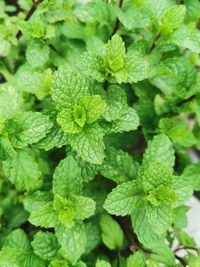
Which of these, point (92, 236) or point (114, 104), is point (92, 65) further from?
point (92, 236)

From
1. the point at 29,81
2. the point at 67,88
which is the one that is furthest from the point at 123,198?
the point at 29,81

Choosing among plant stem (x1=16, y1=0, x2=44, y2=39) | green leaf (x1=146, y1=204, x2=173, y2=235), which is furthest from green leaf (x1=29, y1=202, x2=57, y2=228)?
plant stem (x1=16, y1=0, x2=44, y2=39)

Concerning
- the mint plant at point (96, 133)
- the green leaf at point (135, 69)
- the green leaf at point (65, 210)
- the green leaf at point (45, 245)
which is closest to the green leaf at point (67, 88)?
the mint plant at point (96, 133)

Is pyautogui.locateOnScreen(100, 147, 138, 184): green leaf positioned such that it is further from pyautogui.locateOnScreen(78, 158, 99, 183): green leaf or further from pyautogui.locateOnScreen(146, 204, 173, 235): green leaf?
pyautogui.locateOnScreen(146, 204, 173, 235): green leaf

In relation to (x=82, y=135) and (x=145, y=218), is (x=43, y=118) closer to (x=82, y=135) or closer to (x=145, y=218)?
(x=82, y=135)

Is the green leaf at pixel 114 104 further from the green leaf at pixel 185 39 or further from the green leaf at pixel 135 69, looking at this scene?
the green leaf at pixel 185 39

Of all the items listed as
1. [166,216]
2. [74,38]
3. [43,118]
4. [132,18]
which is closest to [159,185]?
[166,216]
